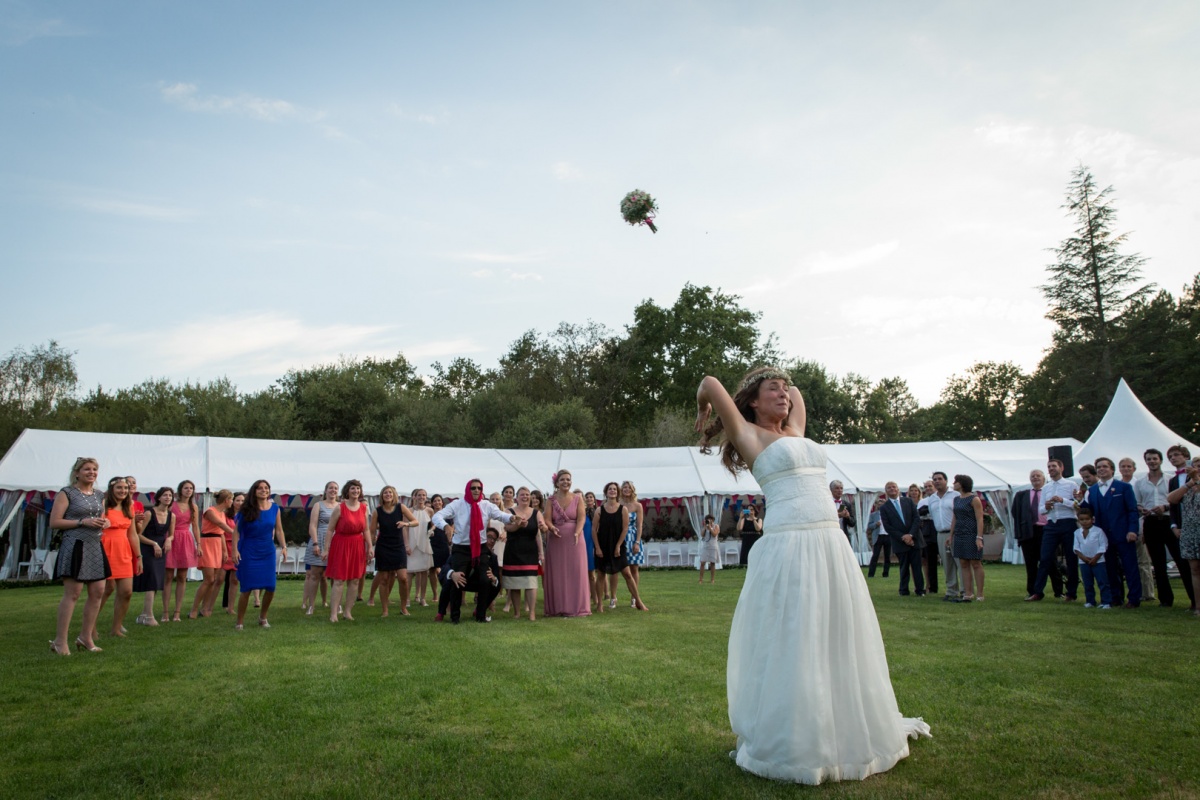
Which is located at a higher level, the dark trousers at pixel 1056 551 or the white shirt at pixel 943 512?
the white shirt at pixel 943 512

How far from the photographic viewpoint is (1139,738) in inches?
163

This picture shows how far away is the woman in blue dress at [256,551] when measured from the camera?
32.7ft

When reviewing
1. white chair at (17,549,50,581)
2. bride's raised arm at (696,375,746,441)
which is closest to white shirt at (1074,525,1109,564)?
bride's raised arm at (696,375,746,441)

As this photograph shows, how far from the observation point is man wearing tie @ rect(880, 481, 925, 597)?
43.4ft

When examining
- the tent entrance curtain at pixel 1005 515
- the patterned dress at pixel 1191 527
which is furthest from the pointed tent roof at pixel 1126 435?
the patterned dress at pixel 1191 527

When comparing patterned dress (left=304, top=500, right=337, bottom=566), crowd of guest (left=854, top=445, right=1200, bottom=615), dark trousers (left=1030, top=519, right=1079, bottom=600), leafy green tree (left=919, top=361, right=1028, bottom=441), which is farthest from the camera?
leafy green tree (left=919, top=361, right=1028, bottom=441)

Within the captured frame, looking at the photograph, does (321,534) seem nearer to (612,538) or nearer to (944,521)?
(612,538)

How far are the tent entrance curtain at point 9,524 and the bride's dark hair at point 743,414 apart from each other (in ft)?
65.1

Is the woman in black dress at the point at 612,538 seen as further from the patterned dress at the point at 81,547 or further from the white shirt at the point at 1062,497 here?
the patterned dress at the point at 81,547

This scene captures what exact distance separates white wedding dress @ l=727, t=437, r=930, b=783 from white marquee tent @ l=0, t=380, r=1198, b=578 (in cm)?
1419

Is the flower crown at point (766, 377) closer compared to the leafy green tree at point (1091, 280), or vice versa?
the flower crown at point (766, 377)

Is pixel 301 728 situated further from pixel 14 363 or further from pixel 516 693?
pixel 14 363

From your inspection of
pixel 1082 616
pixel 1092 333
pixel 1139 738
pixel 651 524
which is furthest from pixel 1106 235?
pixel 1139 738

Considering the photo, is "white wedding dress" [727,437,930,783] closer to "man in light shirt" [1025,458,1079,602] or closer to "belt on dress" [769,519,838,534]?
"belt on dress" [769,519,838,534]
